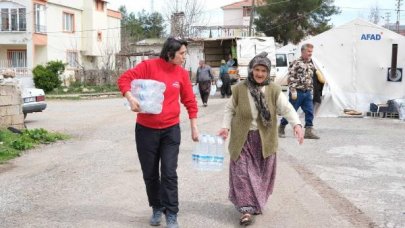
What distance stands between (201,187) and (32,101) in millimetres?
9834

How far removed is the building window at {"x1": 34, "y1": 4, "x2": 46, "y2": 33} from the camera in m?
42.6

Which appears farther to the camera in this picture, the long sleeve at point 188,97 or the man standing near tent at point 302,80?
the man standing near tent at point 302,80

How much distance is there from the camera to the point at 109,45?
2090 inches

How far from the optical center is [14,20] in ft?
139

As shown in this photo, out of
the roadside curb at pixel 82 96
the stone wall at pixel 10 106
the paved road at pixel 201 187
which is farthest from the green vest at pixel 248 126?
the roadside curb at pixel 82 96

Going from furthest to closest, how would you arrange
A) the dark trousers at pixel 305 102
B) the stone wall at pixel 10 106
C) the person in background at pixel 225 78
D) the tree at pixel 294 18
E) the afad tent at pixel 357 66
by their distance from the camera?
the tree at pixel 294 18 < the person in background at pixel 225 78 < the afad tent at pixel 357 66 < the stone wall at pixel 10 106 < the dark trousers at pixel 305 102

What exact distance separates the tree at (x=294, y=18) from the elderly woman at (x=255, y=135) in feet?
158

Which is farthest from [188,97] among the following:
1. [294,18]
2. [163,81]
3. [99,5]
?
[294,18]

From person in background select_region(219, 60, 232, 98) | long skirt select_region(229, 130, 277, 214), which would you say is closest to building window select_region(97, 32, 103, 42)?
person in background select_region(219, 60, 232, 98)

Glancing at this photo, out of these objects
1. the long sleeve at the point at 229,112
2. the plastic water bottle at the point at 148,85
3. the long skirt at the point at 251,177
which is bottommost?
the long skirt at the point at 251,177

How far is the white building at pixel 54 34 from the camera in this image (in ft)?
138

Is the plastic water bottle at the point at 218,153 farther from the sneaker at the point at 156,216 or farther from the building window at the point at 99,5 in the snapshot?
the building window at the point at 99,5

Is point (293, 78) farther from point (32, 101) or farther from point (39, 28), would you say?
point (39, 28)

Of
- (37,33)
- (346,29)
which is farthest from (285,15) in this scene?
(346,29)
